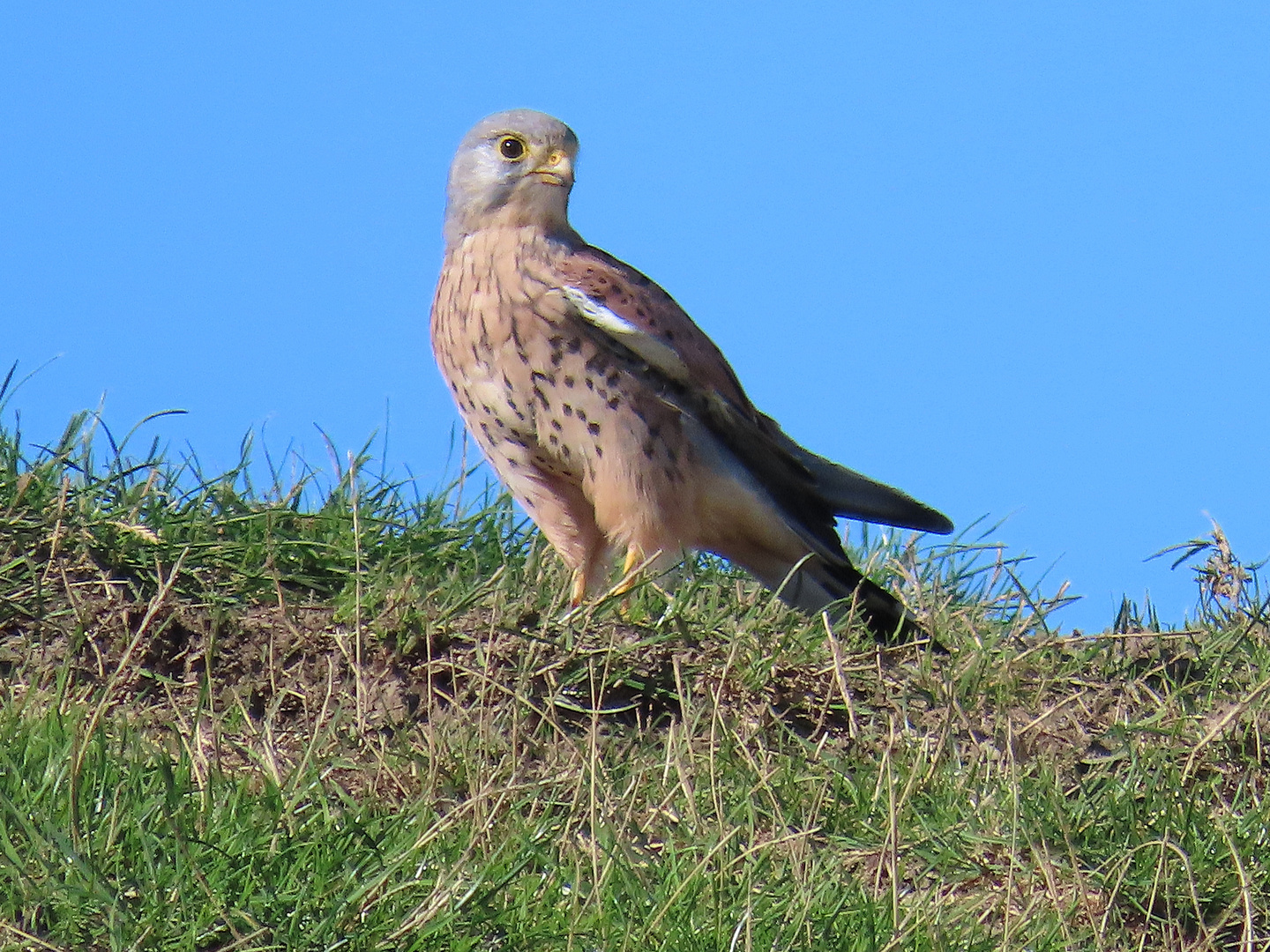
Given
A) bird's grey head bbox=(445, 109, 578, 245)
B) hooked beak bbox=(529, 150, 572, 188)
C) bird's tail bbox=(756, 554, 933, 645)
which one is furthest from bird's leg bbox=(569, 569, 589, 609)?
hooked beak bbox=(529, 150, 572, 188)

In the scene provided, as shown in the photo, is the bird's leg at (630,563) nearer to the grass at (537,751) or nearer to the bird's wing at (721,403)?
the grass at (537,751)

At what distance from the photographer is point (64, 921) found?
118 inches

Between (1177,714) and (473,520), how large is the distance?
2.20 metres

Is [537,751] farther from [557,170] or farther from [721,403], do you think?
[557,170]

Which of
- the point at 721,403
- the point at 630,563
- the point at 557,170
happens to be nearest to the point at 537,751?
the point at 630,563

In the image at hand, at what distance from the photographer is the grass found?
3.15m

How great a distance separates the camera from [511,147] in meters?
5.67

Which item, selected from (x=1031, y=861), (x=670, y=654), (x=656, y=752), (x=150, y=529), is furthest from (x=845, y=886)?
(x=150, y=529)

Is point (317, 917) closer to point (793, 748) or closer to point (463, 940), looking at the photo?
point (463, 940)

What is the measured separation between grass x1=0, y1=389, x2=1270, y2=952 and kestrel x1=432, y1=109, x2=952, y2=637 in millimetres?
185

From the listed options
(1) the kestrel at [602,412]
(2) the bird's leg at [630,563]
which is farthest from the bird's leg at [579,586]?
(2) the bird's leg at [630,563]

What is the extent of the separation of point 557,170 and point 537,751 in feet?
7.04

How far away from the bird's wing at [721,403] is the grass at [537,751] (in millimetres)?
259

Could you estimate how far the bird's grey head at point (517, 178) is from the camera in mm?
5559
